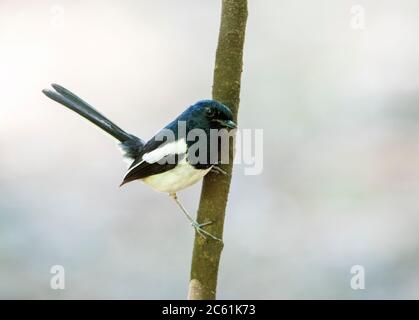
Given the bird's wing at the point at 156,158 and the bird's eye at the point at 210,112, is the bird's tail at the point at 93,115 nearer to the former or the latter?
the bird's wing at the point at 156,158

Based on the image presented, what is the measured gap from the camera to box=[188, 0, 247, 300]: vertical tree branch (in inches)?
79.3

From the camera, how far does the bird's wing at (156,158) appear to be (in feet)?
7.88

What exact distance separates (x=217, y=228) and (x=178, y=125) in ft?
1.87

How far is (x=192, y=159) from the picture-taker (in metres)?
2.31

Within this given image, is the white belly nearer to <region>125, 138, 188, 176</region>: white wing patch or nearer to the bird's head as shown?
<region>125, 138, 188, 176</region>: white wing patch

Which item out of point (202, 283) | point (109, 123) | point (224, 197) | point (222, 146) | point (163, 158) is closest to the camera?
point (202, 283)

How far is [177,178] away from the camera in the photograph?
2.42 metres

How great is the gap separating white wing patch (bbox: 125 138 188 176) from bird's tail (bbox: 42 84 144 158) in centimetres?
15

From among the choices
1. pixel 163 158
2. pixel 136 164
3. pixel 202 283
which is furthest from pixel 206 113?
pixel 202 283

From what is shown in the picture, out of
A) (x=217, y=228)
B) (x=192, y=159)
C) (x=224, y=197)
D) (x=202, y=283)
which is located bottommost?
(x=202, y=283)

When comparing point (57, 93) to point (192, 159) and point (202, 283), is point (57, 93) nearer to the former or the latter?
point (192, 159)

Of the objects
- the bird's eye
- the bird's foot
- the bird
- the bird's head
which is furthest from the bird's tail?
the bird's foot

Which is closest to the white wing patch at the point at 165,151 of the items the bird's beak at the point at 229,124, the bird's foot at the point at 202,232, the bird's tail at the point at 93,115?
the bird's tail at the point at 93,115

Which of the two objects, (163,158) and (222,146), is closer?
(222,146)
